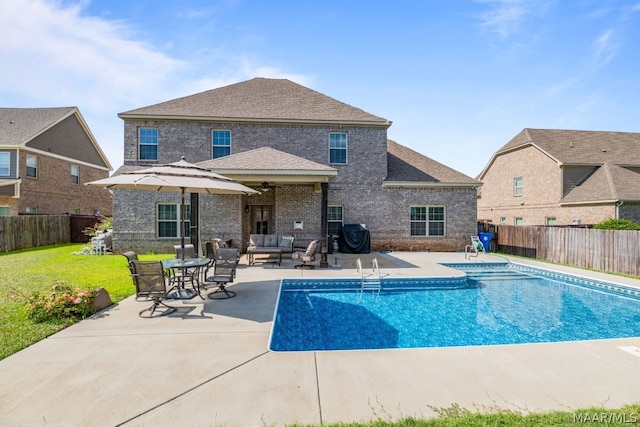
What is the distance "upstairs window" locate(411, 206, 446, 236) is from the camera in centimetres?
1670

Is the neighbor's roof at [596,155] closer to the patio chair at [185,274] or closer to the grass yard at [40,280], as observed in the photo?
the patio chair at [185,274]

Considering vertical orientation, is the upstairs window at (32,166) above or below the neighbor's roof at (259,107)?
below

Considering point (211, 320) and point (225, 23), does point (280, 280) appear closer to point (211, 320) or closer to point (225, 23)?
point (211, 320)

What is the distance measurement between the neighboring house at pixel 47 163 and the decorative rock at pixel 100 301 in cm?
1911

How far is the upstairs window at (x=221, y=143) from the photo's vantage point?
1552 cm

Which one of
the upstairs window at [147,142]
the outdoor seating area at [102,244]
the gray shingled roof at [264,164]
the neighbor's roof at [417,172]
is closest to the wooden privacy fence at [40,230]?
the outdoor seating area at [102,244]

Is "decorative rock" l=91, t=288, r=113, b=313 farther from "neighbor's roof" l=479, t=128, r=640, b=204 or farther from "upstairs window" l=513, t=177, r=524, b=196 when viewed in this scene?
"upstairs window" l=513, t=177, r=524, b=196

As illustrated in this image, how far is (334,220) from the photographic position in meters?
16.1

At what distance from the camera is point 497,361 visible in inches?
161

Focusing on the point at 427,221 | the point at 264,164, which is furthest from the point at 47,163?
the point at 427,221

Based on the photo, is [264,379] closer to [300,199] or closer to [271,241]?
[271,241]

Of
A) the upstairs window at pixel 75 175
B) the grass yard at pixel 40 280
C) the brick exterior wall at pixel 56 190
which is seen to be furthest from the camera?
the upstairs window at pixel 75 175

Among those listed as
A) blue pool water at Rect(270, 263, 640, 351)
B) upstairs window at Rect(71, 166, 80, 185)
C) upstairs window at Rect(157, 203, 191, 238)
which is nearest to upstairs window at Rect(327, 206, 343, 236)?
blue pool water at Rect(270, 263, 640, 351)

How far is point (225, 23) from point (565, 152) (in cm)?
2384
